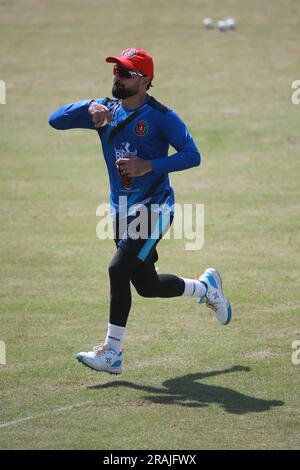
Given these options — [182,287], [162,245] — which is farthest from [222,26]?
[182,287]

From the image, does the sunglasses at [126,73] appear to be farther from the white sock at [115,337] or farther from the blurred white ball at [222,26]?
the blurred white ball at [222,26]

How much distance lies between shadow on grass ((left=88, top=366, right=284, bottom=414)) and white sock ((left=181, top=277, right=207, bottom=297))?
85 centimetres

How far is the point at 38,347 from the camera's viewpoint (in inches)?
330

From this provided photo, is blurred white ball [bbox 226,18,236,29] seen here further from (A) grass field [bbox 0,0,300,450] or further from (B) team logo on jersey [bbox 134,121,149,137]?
(B) team logo on jersey [bbox 134,121,149,137]

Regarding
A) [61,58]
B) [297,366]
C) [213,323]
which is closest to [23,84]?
[61,58]

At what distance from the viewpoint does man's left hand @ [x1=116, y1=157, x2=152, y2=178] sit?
7.30 m

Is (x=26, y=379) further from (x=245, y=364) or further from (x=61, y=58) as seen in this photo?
(x=61, y=58)

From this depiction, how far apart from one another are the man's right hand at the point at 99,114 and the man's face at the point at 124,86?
0.15 m

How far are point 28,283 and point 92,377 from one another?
296cm

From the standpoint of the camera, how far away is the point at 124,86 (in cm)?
753

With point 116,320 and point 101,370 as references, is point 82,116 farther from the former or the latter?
point 101,370

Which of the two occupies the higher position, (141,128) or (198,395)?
(141,128)

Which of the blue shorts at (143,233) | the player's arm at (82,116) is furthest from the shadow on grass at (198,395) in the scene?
the player's arm at (82,116)

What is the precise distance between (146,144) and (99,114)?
458mm
